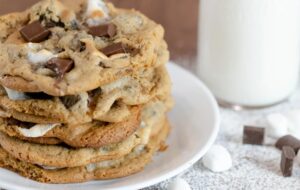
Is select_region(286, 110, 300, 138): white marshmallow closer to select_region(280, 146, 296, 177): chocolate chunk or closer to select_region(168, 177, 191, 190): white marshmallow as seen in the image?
select_region(280, 146, 296, 177): chocolate chunk

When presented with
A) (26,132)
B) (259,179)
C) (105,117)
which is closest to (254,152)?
(259,179)

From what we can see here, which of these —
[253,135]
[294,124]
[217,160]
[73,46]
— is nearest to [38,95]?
[73,46]

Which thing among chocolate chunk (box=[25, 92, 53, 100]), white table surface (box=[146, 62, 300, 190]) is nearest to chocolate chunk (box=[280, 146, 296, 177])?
white table surface (box=[146, 62, 300, 190])

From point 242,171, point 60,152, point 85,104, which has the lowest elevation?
point 242,171

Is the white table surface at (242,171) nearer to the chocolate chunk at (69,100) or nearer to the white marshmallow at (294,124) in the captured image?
the white marshmallow at (294,124)

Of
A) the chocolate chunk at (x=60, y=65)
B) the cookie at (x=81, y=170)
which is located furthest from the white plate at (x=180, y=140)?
the chocolate chunk at (x=60, y=65)

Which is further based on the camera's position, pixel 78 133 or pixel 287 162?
pixel 287 162

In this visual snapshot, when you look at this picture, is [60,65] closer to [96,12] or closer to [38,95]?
[38,95]

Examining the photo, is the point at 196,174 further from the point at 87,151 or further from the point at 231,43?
the point at 231,43
